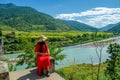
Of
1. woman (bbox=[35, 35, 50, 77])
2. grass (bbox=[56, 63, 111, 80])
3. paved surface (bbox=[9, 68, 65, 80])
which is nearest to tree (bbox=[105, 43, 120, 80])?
grass (bbox=[56, 63, 111, 80])

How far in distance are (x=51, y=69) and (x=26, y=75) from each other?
1213 mm

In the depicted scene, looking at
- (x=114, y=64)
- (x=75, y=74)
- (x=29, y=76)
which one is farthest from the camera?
(x=114, y=64)

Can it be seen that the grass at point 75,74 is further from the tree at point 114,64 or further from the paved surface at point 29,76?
the paved surface at point 29,76

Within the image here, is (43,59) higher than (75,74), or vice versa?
(43,59)

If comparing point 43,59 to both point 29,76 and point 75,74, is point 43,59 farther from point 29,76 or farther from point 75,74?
point 75,74

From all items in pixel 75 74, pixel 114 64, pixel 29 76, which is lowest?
pixel 114 64

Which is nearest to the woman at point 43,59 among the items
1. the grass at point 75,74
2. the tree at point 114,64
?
the grass at point 75,74

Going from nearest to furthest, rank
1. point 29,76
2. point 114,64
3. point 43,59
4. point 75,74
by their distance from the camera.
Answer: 1. point 43,59
2. point 29,76
3. point 75,74
4. point 114,64

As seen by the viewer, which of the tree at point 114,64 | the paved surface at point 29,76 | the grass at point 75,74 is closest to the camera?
the paved surface at point 29,76

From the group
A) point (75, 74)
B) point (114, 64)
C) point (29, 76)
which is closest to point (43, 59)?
point (29, 76)

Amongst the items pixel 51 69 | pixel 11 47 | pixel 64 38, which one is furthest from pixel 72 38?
pixel 51 69

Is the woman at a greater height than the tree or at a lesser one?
greater

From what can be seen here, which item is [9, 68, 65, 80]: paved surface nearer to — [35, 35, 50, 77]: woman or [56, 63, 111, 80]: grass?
[35, 35, 50, 77]: woman

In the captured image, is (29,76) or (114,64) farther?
(114,64)
